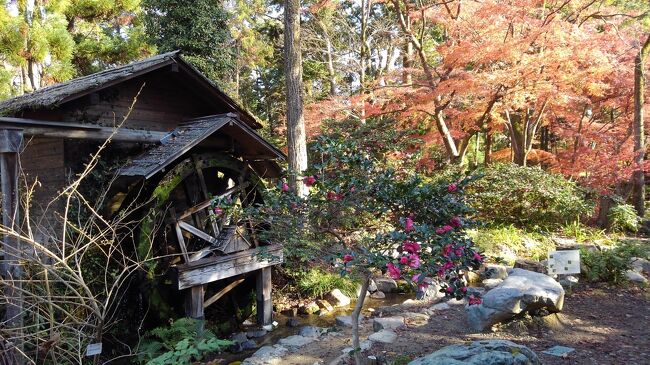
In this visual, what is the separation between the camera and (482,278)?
26.0ft

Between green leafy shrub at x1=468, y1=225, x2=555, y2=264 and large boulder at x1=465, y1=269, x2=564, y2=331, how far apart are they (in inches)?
Result: 139

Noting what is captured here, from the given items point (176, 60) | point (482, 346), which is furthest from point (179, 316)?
point (482, 346)

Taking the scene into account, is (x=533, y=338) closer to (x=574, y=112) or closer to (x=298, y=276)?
(x=298, y=276)

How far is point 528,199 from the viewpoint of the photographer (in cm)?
1038

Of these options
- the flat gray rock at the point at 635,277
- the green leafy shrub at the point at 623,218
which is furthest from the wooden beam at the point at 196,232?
the green leafy shrub at the point at 623,218

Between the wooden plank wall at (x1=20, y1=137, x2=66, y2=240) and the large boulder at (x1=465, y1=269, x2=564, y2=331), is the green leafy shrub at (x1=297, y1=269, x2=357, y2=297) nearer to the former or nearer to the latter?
the large boulder at (x1=465, y1=269, x2=564, y2=331)

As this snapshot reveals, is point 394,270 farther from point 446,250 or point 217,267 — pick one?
point 217,267

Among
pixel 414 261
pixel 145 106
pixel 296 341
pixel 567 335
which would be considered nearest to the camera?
pixel 414 261

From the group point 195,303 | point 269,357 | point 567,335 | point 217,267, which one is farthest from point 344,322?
point 567,335

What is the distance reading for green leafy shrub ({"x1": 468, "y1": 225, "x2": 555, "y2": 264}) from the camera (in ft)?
28.9

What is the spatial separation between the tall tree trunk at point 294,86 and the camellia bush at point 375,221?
433 cm

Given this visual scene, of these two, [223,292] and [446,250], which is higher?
[446,250]

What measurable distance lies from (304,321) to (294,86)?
179 inches

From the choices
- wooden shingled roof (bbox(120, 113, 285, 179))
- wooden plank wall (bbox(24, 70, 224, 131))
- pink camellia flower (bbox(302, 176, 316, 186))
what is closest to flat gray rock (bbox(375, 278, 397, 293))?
wooden shingled roof (bbox(120, 113, 285, 179))
